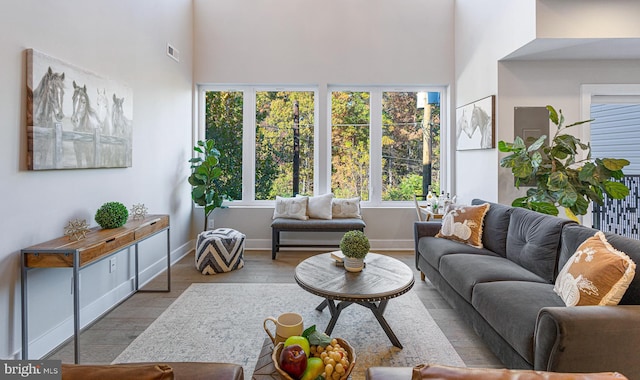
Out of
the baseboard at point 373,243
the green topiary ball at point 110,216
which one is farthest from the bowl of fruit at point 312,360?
the baseboard at point 373,243

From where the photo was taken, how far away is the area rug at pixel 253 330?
2240mm

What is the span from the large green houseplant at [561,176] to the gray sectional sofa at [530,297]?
19.9 inches

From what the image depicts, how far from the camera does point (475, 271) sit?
101 inches

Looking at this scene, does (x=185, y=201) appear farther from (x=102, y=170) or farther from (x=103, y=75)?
(x=103, y=75)

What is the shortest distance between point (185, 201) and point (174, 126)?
1106 millimetres

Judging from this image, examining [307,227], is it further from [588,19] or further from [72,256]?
[588,19]

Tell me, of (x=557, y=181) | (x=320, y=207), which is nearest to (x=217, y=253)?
(x=320, y=207)

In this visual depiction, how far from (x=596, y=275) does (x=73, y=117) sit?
3605 mm

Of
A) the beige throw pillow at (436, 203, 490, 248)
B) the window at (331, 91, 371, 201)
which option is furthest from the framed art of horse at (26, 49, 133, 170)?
the beige throw pillow at (436, 203, 490, 248)

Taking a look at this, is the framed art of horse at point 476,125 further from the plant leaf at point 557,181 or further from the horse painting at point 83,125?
the horse painting at point 83,125

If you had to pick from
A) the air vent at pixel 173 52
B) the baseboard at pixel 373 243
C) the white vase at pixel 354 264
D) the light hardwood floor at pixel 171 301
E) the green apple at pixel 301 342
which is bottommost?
the light hardwood floor at pixel 171 301

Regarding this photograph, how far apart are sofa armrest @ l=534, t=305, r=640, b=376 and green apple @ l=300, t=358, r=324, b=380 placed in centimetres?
112

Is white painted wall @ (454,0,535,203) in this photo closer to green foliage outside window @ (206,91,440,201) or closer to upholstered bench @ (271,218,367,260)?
green foliage outside window @ (206,91,440,201)

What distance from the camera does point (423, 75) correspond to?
5.14 metres
